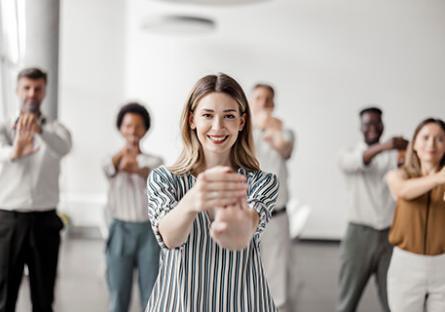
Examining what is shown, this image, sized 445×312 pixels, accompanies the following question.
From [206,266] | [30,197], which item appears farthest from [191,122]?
[30,197]

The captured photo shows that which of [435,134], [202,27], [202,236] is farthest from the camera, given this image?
[202,27]

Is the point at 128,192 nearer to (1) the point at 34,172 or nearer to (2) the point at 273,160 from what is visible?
(1) the point at 34,172

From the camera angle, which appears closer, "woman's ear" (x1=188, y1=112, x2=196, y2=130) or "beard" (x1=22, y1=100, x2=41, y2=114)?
"woman's ear" (x1=188, y1=112, x2=196, y2=130)

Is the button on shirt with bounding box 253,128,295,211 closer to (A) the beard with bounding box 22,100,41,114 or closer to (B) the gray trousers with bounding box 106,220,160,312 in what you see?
(B) the gray trousers with bounding box 106,220,160,312

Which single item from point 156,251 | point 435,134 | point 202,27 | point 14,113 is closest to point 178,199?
point 435,134

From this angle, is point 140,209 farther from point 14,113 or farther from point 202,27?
point 202,27

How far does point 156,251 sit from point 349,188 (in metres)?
1.06

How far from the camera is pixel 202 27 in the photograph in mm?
6281

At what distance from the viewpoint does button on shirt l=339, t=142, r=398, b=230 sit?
367cm

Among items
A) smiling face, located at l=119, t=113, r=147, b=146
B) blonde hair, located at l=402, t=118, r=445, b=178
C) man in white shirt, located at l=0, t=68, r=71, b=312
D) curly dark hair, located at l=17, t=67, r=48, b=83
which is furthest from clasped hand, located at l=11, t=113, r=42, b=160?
blonde hair, located at l=402, t=118, r=445, b=178

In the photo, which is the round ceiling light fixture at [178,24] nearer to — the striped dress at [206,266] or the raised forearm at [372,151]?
the raised forearm at [372,151]

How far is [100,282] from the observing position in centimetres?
487

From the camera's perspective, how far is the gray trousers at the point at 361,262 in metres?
3.62

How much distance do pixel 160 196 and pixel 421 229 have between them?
134 cm
